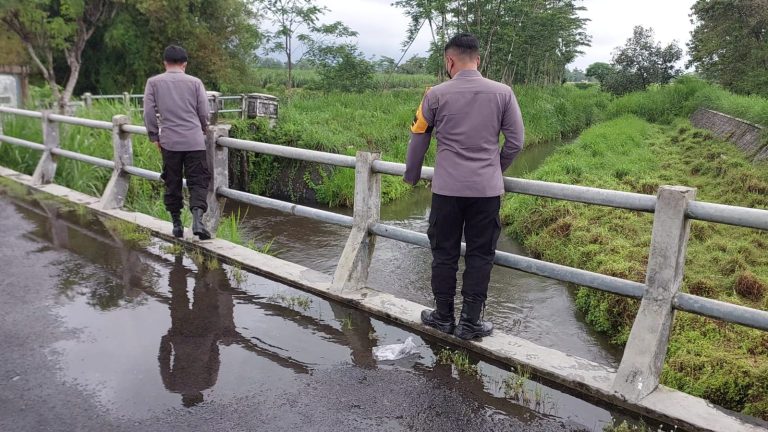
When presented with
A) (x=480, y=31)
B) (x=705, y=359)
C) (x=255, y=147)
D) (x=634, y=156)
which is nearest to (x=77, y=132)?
(x=255, y=147)

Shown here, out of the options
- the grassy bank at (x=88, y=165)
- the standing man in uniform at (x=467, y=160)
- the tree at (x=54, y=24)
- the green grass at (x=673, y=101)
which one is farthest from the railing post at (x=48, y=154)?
the green grass at (x=673, y=101)

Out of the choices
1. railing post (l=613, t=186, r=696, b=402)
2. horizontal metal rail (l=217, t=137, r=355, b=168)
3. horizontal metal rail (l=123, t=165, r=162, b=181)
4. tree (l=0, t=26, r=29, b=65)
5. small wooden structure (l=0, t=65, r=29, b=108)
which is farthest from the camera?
tree (l=0, t=26, r=29, b=65)

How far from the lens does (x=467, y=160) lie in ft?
12.6

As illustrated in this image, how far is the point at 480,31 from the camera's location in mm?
29922

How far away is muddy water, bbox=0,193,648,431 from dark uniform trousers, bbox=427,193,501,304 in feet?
1.53

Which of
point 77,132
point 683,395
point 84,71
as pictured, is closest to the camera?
point 683,395

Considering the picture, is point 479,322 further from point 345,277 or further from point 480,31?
point 480,31

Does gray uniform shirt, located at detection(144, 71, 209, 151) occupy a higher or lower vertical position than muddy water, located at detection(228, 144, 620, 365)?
higher

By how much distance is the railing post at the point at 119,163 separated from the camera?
7.41 meters

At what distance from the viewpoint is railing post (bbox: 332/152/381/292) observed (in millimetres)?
A: 4840

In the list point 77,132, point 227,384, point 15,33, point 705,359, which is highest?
point 15,33

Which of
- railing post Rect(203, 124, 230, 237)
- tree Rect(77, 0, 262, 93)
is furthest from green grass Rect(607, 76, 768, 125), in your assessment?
railing post Rect(203, 124, 230, 237)

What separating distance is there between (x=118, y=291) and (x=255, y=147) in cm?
174

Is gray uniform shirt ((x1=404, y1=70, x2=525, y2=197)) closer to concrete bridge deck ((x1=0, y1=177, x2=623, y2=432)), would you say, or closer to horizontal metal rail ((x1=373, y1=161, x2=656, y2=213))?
horizontal metal rail ((x1=373, y1=161, x2=656, y2=213))
